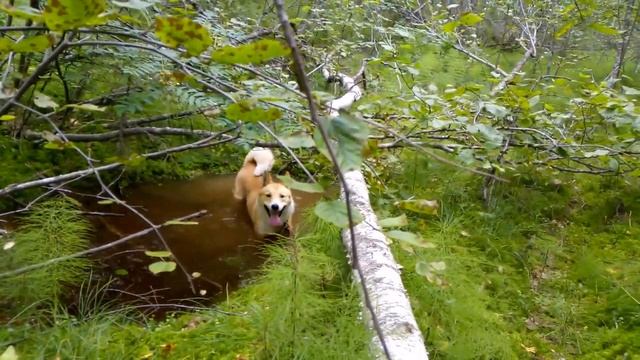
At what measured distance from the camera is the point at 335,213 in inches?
34.8

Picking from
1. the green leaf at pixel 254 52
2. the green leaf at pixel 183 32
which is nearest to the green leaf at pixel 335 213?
the green leaf at pixel 254 52

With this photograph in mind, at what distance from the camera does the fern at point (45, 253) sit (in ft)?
10.5

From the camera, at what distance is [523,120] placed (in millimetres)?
4328

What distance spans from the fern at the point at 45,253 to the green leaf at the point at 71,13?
2.47 metres

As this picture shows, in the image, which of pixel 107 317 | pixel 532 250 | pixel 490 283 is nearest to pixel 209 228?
pixel 107 317

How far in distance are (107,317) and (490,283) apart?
2606 millimetres

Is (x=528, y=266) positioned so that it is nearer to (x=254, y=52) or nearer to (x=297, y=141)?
(x=297, y=141)

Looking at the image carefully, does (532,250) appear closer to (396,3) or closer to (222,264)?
(222,264)

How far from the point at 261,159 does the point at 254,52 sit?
512 centimetres

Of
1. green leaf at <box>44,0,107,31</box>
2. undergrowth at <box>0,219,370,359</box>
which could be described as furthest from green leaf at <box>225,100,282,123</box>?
undergrowth at <box>0,219,370,359</box>

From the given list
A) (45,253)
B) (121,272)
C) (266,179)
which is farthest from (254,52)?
(266,179)

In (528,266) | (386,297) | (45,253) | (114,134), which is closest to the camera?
(386,297)

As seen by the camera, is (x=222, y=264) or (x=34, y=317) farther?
(x=222, y=264)

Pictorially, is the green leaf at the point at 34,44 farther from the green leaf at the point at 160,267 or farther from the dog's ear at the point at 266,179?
the dog's ear at the point at 266,179
